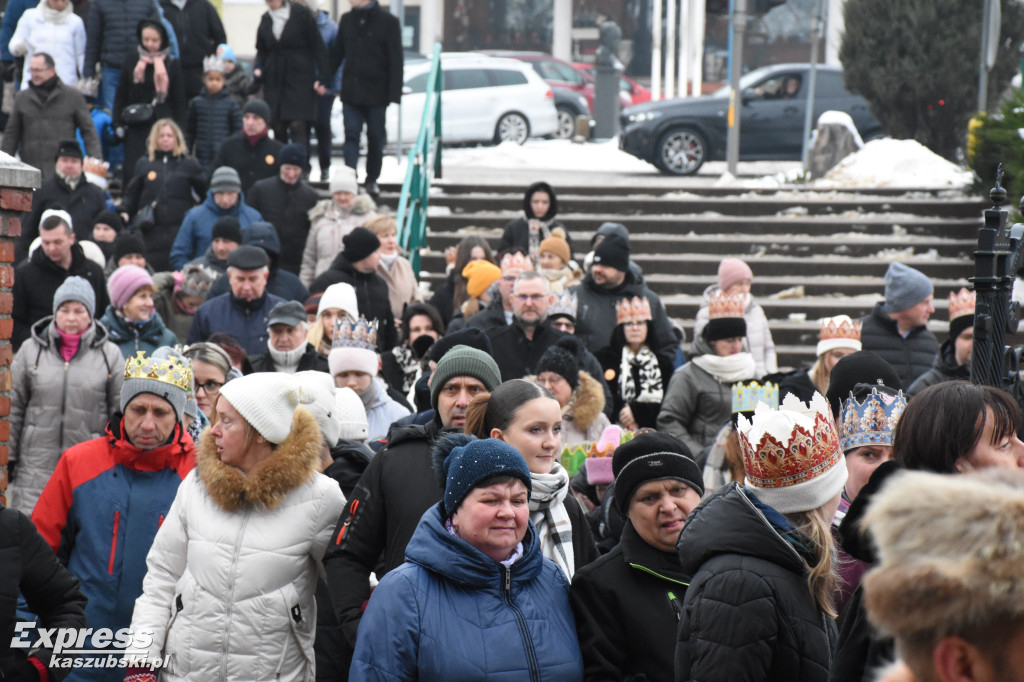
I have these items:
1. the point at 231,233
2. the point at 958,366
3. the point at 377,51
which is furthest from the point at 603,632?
the point at 377,51

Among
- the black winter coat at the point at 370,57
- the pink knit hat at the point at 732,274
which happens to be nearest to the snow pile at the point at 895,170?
the black winter coat at the point at 370,57

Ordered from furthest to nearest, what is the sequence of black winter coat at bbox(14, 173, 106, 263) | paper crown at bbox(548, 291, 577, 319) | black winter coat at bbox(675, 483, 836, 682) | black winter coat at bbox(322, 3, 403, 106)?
A: black winter coat at bbox(322, 3, 403, 106)
black winter coat at bbox(14, 173, 106, 263)
paper crown at bbox(548, 291, 577, 319)
black winter coat at bbox(675, 483, 836, 682)

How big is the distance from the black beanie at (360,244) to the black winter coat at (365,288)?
0.31 ft

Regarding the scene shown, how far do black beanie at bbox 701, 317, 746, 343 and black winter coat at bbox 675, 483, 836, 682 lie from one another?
4883 mm

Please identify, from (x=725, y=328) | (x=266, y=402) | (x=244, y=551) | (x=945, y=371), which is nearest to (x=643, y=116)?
(x=725, y=328)

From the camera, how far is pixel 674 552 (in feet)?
12.7

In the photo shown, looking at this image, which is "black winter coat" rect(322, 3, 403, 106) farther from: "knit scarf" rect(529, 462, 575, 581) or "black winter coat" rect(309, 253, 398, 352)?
"knit scarf" rect(529, 462, 575, 581)

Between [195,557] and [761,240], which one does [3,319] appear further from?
[761,240]

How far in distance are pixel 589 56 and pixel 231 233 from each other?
3119cm

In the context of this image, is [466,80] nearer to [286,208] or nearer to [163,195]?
[286,208]

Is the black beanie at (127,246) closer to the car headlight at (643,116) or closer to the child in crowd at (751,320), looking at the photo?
the child in crowd at (751,320)

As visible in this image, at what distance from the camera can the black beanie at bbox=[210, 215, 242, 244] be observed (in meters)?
10.4

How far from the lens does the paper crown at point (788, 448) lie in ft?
10.7

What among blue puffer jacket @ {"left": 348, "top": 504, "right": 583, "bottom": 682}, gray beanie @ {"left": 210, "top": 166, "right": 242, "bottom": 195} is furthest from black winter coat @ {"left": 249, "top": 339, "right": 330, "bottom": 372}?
blue puffer jacket @ {"left": 348, "top": 504, "right": 583, "bottom": 682}
